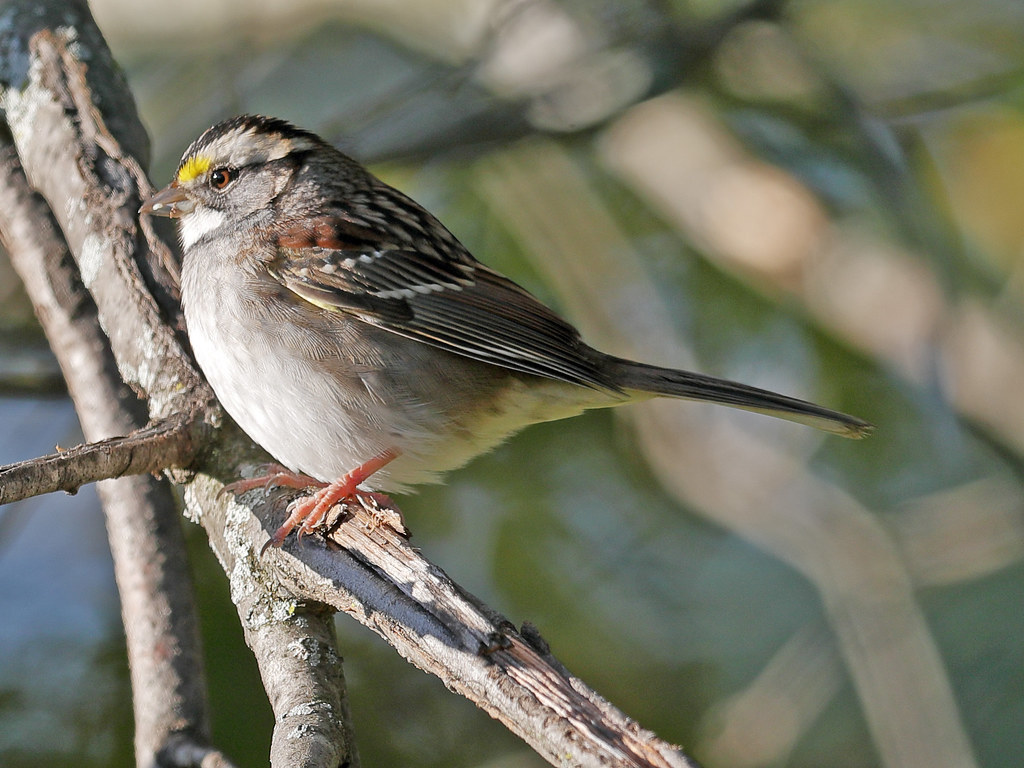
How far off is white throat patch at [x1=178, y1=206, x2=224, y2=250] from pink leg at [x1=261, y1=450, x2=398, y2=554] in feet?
3.47

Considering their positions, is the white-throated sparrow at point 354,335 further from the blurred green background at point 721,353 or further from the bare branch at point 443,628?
the blurred green background at point 721,353

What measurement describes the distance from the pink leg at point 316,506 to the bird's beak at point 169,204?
1.11m

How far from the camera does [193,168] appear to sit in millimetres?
3674

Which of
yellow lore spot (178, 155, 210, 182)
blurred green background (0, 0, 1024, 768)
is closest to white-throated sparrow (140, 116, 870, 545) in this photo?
yellow lore spot (178, 155, 210, 182)

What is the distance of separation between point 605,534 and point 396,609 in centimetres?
291

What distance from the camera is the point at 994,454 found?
14.7 ft

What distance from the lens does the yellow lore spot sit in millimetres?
3664

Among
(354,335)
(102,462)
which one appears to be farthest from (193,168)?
(102,462)

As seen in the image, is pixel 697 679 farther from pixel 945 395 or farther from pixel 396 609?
pixel 396 609

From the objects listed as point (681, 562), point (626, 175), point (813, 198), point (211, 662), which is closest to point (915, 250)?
point (813, 198)

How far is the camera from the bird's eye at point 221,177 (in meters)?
3.68

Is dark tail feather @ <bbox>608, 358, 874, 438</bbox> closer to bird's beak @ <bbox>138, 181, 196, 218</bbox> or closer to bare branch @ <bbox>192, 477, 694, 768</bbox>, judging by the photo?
bare branch @ <bbox>192, 477, 694, 768</bbox>

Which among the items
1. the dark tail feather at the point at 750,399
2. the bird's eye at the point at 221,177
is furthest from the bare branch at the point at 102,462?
the dark tail feather at the point at 750,399

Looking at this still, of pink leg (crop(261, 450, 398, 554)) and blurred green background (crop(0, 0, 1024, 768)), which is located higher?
pink leg (crop(261, 450, 398, 554))
